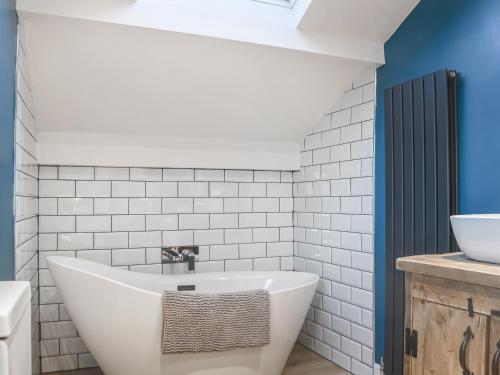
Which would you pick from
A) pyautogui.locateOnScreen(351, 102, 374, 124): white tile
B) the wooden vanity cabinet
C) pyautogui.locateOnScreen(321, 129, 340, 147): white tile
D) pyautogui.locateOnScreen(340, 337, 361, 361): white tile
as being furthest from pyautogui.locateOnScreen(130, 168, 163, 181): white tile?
the wooden vanity cabinet

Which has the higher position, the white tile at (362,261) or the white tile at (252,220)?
the white tile at (252,220)

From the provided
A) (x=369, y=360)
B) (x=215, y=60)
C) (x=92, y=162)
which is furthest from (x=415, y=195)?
(x=92, y=162)

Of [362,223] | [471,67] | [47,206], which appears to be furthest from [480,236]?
[47,206]

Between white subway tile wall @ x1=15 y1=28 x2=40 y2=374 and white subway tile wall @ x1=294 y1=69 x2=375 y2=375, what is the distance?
79.2 inches

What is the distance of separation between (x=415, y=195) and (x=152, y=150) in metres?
1.89

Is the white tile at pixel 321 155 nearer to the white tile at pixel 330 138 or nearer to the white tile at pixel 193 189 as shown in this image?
the white tile at pixel 330 138

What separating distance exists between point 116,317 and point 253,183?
5.40 feet

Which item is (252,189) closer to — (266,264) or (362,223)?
(266,264)

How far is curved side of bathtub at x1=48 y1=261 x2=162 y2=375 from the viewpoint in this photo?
2.23m

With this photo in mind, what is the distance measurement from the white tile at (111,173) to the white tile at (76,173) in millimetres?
49

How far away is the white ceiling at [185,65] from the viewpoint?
223cm

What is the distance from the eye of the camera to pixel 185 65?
8.42ft

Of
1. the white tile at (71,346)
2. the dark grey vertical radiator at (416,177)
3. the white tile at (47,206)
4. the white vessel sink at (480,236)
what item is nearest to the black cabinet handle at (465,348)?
the white vessel sink at (480,236)

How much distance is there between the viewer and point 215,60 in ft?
8.42
